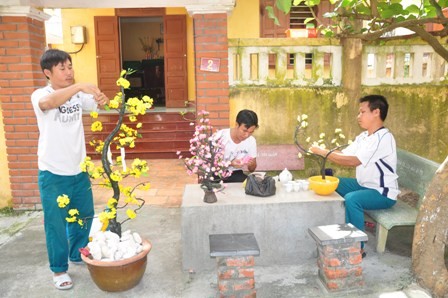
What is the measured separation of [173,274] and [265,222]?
0.99 metres

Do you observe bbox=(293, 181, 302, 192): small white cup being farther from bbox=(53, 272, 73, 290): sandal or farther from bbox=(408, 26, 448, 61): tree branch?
bbox=(53, 272, 73, 290): sandal

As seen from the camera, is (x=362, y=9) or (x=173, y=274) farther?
(x=362, y=9)

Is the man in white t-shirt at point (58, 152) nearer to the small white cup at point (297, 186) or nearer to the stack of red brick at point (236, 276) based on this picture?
the stack of red brick at point (236, 276)

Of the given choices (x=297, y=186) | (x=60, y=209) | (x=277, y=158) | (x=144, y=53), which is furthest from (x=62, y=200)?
(x=144, y=53)

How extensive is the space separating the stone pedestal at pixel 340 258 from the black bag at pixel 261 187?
66cm

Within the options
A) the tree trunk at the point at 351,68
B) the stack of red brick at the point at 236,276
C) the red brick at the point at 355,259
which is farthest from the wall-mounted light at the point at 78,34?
the red brick at the point at 355,259

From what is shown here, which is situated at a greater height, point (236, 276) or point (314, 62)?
point (314, 62)

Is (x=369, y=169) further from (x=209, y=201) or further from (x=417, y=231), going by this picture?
(x=209, y=201)

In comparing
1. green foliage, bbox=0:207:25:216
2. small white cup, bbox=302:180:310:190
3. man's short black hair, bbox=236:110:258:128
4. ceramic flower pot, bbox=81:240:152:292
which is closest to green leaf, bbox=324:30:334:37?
man's short black hair, bbox=236:110:258:128

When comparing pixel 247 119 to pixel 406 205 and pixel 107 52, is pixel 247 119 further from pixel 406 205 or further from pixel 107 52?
pixel 107 52

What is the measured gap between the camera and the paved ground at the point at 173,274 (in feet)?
11.7

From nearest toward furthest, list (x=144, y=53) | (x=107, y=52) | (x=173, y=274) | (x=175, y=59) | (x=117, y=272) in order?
(x=117, y=272) < (x=173, y=274) < (x=175, y=59) < (x=107, y=52) < (x=144, y=53)

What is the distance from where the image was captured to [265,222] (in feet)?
12.8

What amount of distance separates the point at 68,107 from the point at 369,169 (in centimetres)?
296
